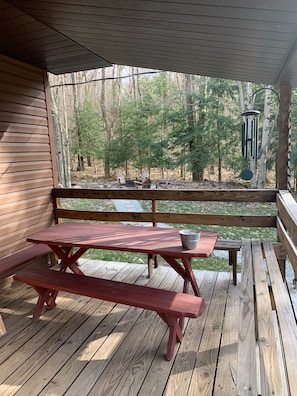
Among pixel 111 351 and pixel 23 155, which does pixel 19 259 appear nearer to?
pixel 23 155

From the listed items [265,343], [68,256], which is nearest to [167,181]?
[68,256]

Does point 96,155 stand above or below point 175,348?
above

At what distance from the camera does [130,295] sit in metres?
1.95

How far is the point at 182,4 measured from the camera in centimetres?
164

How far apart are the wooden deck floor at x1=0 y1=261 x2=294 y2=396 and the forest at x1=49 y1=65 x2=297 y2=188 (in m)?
6.41

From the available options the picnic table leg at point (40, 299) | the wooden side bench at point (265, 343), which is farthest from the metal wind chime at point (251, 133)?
the picnic table leg at point (40, 299)

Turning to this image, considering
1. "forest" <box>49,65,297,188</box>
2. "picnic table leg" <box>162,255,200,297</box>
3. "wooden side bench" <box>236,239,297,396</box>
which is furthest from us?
"forest" <box>49,65,297,188</box>

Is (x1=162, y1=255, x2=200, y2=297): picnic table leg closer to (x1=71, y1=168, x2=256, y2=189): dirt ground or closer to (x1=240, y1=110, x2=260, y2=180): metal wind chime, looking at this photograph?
(x1=240, y1=110, x2=260, y2=180): metal wind chime

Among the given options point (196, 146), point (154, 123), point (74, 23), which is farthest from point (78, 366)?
point (154, 123)

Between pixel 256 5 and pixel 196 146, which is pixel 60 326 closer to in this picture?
pixel 256 5

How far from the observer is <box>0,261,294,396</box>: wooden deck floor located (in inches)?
66.3

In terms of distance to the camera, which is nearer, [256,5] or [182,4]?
[256,5]

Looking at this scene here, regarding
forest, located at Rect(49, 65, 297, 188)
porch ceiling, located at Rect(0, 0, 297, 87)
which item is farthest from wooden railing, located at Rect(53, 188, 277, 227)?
forest, located at Rect(49, 65, 297, 188)

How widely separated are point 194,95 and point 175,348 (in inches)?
347
